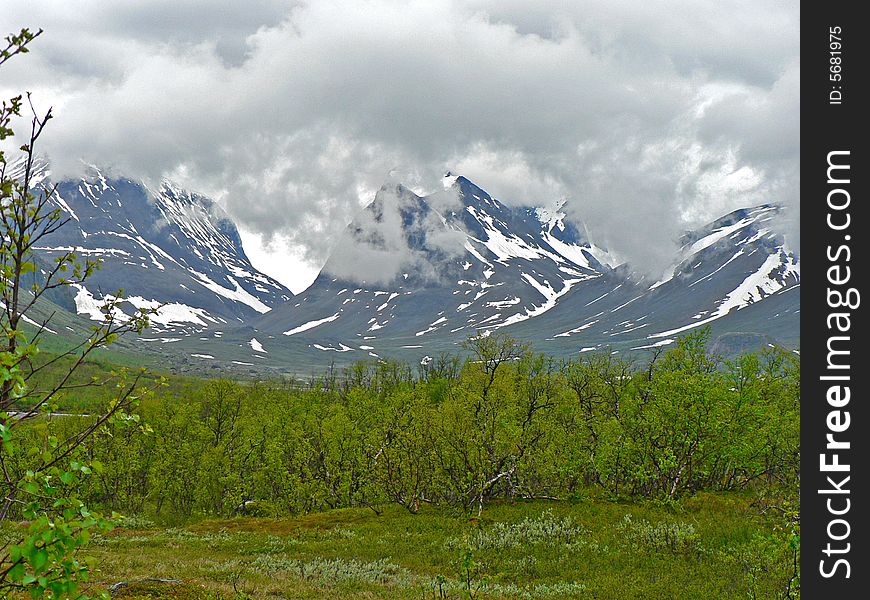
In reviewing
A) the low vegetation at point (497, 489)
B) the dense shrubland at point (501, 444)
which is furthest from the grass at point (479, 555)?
the dense shrubland at point (501, 444)

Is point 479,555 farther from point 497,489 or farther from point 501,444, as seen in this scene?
point 497,489

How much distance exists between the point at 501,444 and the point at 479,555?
1168 cm

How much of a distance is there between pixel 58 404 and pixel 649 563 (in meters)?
22.1

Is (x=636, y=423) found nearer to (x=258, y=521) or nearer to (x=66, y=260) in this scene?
(x=258, y=521)

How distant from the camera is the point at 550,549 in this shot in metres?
26.5

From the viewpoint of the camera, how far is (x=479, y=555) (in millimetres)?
26156

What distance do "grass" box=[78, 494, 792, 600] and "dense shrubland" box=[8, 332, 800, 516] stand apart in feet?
8.52

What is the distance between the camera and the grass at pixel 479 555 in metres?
19.1

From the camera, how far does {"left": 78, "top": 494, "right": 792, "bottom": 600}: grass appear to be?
19078 mm

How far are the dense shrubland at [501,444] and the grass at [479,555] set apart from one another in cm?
260

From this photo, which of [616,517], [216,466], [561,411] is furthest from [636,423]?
[216,466]
